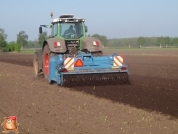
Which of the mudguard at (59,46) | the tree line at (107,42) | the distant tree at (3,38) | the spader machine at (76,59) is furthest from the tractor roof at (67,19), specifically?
the distant tree at (3,38)

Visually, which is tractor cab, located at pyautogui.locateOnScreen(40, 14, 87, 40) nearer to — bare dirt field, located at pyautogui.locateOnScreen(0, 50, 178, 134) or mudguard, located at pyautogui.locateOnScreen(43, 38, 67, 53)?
mudguard, located at pyautogui.locateOnScreen(43, 38, 67, 53)

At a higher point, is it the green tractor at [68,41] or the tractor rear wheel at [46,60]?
the green tractor at [68,41]

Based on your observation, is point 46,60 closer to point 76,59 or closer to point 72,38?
Result: point 72,38

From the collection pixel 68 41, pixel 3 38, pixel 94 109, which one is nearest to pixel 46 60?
pixel 68 41

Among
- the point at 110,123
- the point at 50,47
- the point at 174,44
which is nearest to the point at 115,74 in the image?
the point at 50,47

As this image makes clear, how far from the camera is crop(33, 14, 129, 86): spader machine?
1137cm

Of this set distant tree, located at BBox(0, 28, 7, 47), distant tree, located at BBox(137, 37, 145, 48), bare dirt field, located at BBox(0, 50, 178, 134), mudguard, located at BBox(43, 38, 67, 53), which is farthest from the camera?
distant tree, located at BBox(137, 37, 145, 48)

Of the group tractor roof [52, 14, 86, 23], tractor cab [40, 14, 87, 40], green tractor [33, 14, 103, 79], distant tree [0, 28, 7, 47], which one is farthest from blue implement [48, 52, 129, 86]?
distant tree [0, 28, 7, 47]

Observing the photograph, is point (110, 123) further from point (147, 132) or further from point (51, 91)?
point (51, 91)

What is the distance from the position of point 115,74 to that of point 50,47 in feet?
7.77

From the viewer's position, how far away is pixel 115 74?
455 inches

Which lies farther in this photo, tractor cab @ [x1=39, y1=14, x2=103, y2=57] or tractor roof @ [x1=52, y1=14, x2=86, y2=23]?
tractor roof @ [x1=52, y1=14, x2=86, y2=23]

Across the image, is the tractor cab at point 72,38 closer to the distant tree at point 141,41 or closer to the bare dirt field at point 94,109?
the bare dirt field at point 94,109

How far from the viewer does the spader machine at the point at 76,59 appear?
11367mm
